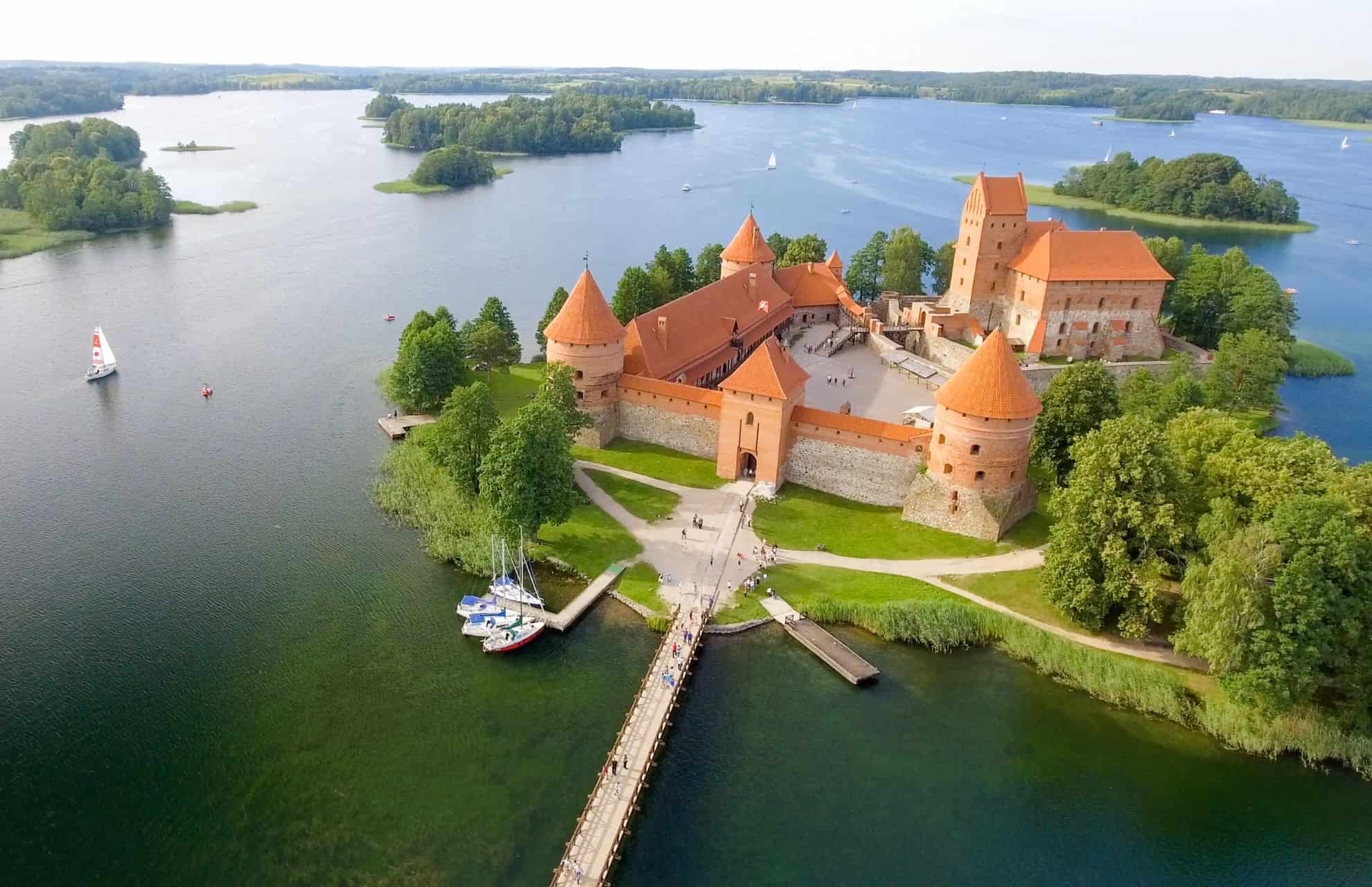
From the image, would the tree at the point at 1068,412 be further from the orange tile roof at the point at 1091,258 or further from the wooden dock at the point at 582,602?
the wooden dock at the point at 582,602

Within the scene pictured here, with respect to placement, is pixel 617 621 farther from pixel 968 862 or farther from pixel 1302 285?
pixel 1302 285

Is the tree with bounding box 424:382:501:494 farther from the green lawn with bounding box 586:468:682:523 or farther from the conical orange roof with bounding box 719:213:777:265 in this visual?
the conical orange roof with bounding box 719:213:777:265

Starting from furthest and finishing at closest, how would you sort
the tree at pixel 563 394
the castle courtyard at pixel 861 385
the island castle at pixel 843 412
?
the castle courtyard at pixel 861 385
the tree at pixel 563 394
the island castle at pixel 843 412

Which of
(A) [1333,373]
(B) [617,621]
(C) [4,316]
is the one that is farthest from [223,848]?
(A) [1333,373]

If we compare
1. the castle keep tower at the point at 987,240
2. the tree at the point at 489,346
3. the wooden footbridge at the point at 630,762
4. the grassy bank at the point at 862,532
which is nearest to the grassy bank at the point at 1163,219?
the castle keep tower at the point at 987,240

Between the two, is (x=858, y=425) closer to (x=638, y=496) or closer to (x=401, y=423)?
(x=638, y=496)

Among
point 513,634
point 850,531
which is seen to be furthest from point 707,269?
point 513,634

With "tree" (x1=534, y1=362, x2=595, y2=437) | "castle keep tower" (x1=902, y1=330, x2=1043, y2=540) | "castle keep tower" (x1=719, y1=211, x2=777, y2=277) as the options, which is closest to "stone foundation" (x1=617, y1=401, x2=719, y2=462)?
"tree" (x1=534, y1=362, x2=595, y2=437)
